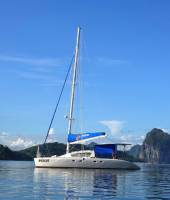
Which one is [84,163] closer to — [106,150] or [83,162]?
[83,162]

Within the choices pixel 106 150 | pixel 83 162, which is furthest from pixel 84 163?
pixel 106 150

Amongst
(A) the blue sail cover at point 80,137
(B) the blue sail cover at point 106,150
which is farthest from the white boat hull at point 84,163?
(A) the blue sail cover at point 80,137

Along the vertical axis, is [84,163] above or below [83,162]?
below

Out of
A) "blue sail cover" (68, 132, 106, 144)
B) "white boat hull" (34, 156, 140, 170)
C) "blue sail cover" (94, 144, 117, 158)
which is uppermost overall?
"blue sail cover" (68, 132, 106, 144)

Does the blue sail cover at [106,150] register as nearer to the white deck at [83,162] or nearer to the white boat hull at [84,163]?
the white deck at [83,162]

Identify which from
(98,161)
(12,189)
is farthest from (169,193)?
(98,161)

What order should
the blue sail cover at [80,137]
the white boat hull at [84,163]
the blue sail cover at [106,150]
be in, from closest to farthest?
the white boat hull at [84,163]
the blue sail cover at [80,137]
the blue sail cover at [106,150]

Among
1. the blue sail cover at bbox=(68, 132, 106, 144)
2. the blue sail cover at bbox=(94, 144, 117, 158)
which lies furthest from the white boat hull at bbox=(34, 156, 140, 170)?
the blue sail cover at bbox=(68, 132, 106, 144)

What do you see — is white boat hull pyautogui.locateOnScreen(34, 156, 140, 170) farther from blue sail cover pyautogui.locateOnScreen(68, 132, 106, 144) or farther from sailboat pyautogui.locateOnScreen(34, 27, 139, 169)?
blue sail cover pyautogui.locateOnScreen(68, 132, 106, 144)

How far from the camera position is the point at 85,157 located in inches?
3086

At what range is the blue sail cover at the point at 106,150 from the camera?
80312 millimetres

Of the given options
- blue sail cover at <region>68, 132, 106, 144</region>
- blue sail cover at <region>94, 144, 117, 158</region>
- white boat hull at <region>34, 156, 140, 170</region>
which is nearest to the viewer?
white boat hull at <region>34, 156, 140, 170</region>

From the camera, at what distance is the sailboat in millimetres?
78000

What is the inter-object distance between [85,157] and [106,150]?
4333 mm
